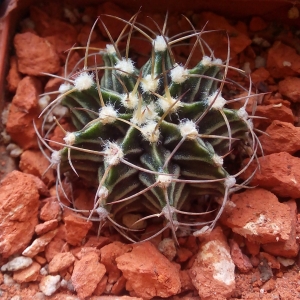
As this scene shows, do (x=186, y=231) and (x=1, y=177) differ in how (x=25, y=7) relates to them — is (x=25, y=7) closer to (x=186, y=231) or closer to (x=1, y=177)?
(x=1, y=177)

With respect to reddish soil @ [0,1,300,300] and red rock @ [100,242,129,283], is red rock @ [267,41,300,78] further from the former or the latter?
red rock @ [100,242,129,283]

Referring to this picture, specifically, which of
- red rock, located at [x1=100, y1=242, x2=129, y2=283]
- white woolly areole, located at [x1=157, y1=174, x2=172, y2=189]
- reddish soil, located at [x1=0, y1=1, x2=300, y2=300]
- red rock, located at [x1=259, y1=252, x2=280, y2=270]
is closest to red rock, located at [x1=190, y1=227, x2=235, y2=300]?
reddish soil, located at [x1=0, y1=1, x2=300, y2=300]

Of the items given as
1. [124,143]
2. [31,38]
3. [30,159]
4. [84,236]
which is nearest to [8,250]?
[84,236]

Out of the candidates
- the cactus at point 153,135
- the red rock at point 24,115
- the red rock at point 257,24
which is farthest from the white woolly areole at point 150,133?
the red rock at point 257,24

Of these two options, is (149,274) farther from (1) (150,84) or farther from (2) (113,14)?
(2) (113,14)

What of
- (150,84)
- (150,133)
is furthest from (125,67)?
(150,133)

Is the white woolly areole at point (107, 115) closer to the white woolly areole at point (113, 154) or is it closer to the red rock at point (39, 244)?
the white woolly areole at point (113, 154)
